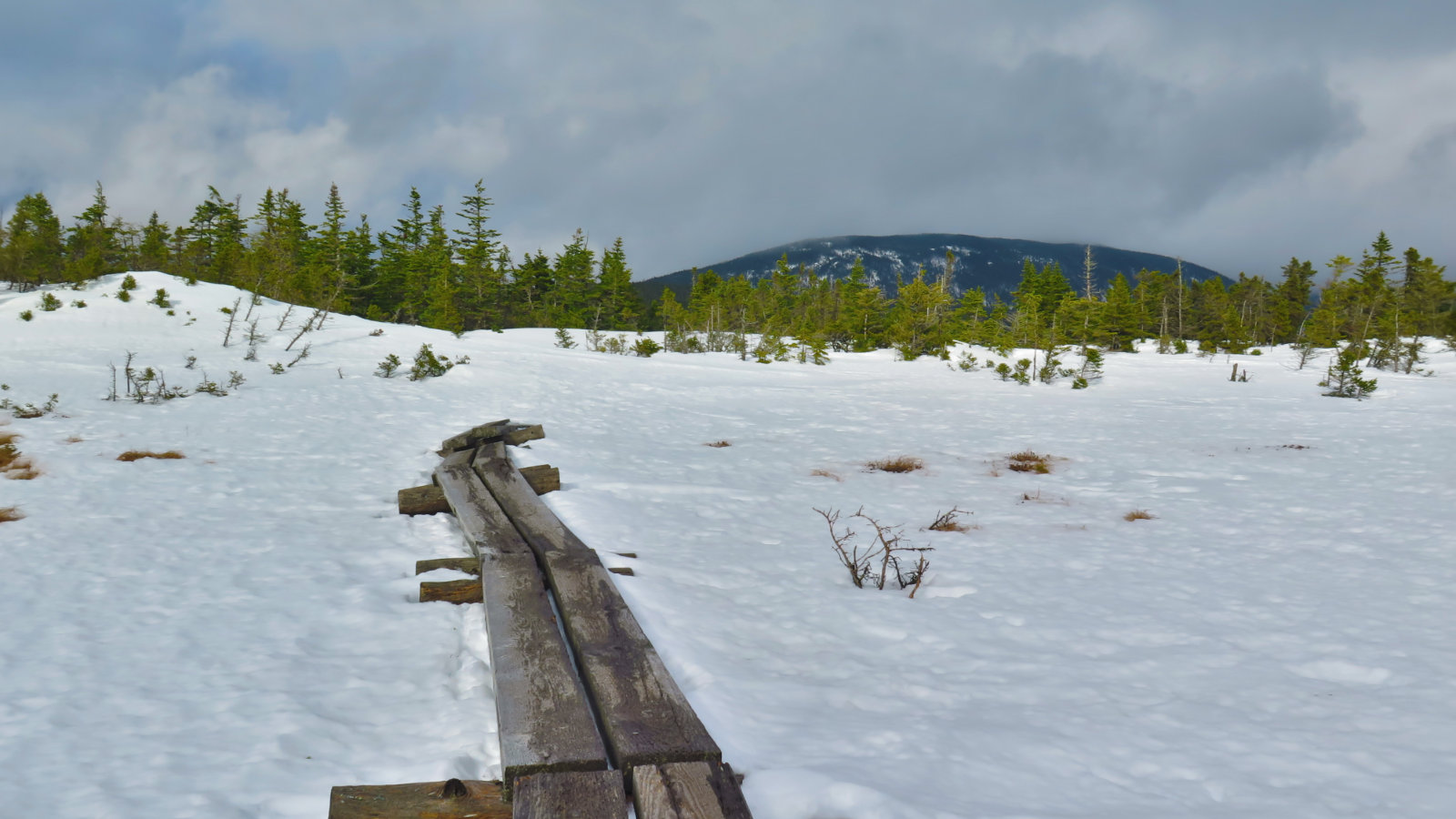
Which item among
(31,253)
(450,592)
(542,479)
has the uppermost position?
(31,253)

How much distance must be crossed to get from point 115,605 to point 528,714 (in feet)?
9.47

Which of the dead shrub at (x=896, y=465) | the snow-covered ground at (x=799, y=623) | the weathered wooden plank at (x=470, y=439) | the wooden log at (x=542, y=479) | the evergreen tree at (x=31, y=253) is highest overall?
the evergreen tree at (x=31, y=253)

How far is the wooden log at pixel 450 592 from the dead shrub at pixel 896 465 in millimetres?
5345

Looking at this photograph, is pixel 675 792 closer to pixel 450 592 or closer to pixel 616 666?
pixel 616 666

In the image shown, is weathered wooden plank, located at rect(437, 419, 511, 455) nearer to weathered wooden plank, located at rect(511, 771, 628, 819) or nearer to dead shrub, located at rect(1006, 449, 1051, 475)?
dead shrub, located at rect(1006, 449, 1051, 475)

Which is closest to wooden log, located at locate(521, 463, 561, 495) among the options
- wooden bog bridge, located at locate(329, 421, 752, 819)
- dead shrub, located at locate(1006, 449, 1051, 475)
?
wooden bog bridge, located at locate(329, 421, 752, 819)

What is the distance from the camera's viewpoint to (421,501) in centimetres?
584

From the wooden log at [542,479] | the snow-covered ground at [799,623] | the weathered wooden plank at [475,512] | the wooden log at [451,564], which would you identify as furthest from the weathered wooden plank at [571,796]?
the wooden log at [542,479]

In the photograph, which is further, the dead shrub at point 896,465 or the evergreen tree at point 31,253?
the evergreen tree at point 31,253

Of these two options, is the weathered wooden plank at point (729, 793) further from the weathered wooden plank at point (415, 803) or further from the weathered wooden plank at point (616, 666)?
the weathered wooden plank at point (415, 803)

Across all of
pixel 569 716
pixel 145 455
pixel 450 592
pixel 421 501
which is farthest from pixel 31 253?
pixel 569 716

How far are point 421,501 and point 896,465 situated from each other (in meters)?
5.26

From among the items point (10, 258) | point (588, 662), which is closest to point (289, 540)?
point (588, 662)

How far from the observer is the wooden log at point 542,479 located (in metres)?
6.41
